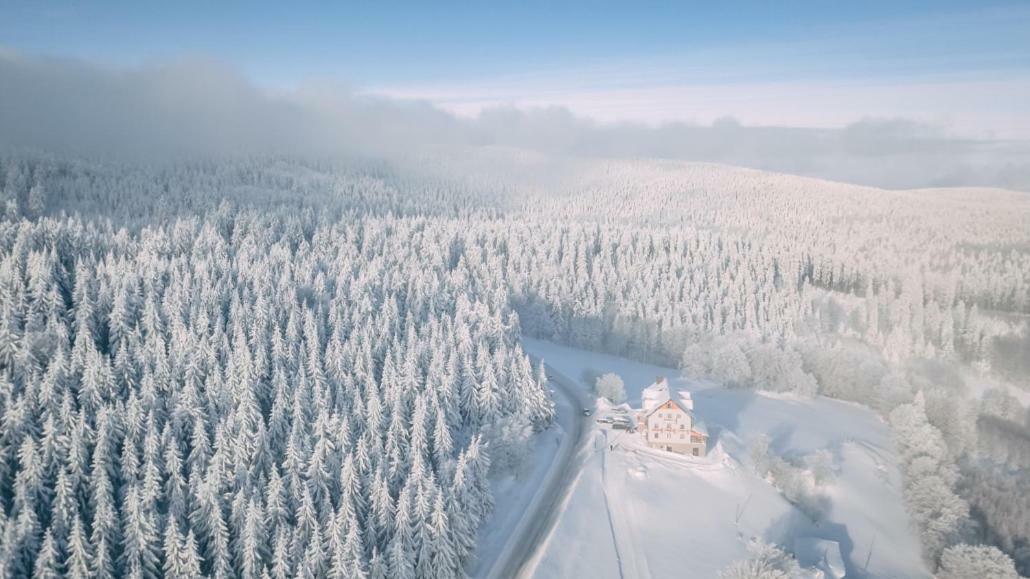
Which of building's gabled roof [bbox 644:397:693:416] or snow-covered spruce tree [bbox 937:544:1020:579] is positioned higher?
building's gabled roof [bbox 644:397:693:416]

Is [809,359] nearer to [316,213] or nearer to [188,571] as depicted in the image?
[188,571]

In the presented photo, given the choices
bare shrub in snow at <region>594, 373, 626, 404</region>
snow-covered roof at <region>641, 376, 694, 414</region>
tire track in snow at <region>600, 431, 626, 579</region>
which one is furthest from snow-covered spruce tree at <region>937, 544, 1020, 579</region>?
bare shrub in snow at <region>594, 373, 626, 404</region>

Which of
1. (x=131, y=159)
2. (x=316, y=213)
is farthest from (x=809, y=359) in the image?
(x=131, y=159)

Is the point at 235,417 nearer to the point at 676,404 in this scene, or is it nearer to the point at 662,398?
the point at 662,398

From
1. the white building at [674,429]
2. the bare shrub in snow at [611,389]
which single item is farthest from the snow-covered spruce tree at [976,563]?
the bare shrub in snow at [611,389]

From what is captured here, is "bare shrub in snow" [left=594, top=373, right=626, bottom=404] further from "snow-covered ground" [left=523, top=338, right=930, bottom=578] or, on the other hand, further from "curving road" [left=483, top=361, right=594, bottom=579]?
"snow-covered ground" [left=523, top=338, right=930, bottom=578]
